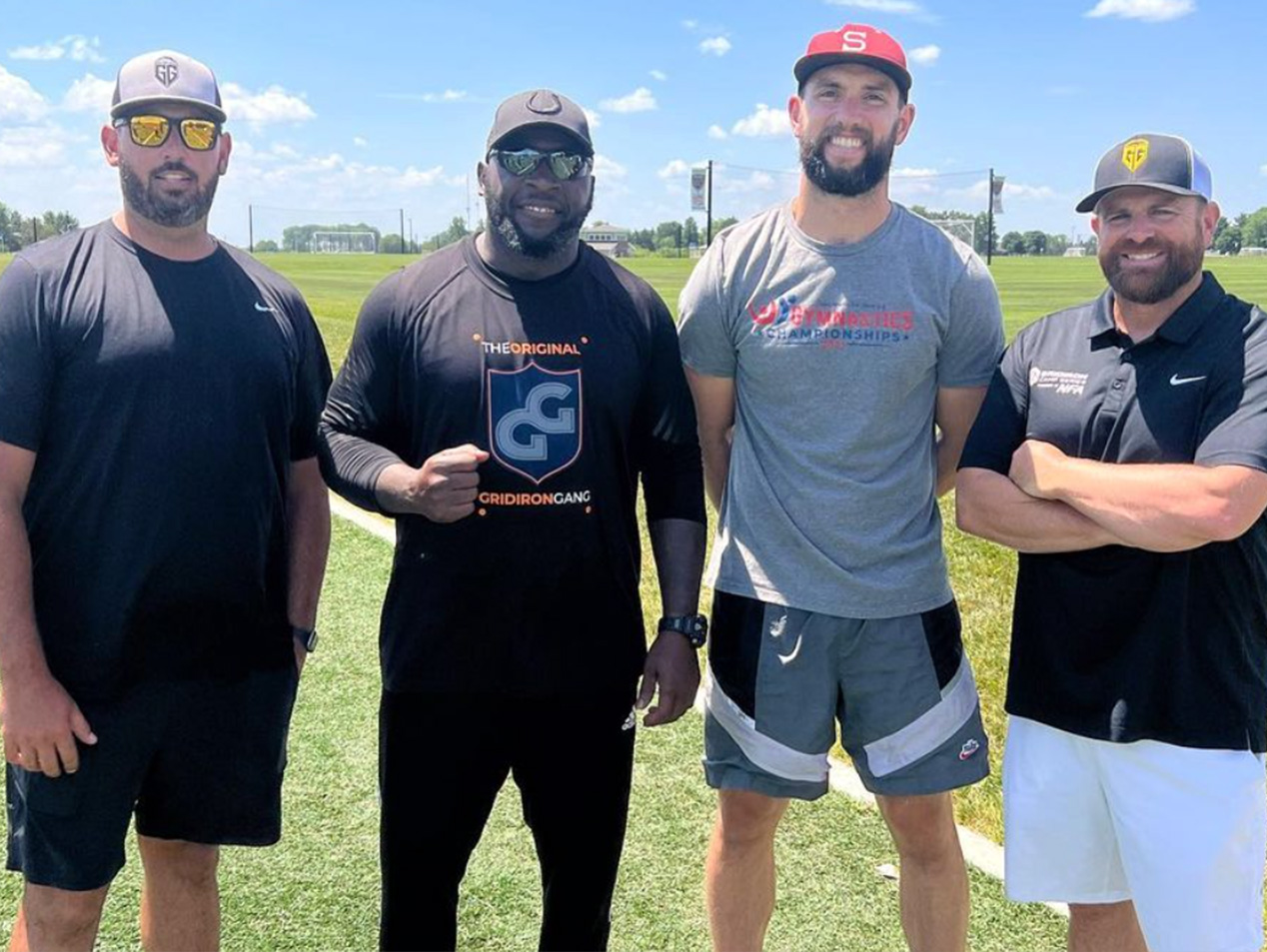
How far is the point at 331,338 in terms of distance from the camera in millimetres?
18484

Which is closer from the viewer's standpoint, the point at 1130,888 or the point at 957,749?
the point at 1130,888

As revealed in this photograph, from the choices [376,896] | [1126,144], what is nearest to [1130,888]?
[1126,144]

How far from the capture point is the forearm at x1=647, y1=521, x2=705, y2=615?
3.03m

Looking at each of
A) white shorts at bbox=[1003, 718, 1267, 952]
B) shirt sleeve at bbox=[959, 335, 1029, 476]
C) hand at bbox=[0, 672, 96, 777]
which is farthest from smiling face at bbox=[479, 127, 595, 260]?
white shorts at bbox=[1003, 718, 1267, 952]

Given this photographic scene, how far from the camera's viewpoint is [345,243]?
8100 cm

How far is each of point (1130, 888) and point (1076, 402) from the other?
124cm

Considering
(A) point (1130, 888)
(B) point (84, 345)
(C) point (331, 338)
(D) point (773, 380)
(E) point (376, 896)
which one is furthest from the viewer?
(C) point (331, 338)

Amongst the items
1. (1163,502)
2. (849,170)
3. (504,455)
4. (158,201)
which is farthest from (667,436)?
(158,201)

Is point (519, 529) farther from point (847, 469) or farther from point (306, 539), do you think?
point (847, 469)

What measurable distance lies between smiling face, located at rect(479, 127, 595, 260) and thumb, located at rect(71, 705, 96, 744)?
5.05ft

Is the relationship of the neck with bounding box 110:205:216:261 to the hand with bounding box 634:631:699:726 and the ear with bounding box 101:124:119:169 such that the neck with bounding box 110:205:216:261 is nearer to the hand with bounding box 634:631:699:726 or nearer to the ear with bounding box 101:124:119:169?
the ear with bounding box 101:124:119:169

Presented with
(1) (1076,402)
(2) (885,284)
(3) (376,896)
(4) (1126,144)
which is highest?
(4) (1126,144)

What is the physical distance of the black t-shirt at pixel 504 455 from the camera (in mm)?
2795

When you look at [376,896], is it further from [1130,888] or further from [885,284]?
[885,284]
